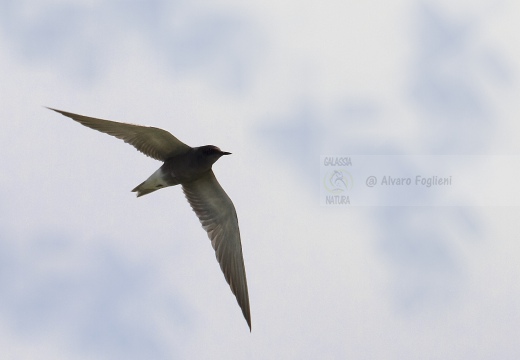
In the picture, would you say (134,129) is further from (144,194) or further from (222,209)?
(222,209)

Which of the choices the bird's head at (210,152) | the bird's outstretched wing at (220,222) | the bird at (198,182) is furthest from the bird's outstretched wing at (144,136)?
the bird's outstretched wing at (220,222)

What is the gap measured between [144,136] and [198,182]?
148cm

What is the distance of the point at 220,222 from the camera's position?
17531 mm

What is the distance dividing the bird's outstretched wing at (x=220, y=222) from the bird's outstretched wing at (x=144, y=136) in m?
0.86

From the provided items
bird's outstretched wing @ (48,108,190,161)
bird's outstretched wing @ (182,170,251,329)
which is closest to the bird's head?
bird's outstretched wing @ (48,108,190,161)

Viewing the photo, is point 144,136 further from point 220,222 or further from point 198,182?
point 220,222

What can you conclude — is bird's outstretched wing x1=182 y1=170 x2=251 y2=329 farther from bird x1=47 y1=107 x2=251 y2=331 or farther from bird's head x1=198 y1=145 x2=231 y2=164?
bird's head x1=198 y1=145 x2=231 y2=164

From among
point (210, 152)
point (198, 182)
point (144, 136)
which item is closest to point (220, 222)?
point (198, 182)

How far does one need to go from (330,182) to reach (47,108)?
26.1 ft

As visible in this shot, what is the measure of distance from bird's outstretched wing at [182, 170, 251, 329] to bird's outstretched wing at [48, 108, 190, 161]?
0.86 m

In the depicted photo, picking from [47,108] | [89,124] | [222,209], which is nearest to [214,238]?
[222,209]

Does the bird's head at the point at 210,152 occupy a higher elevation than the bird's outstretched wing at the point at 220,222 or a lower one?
higher

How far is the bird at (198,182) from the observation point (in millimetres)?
16141

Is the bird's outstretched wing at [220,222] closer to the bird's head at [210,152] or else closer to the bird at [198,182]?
the bird at [198,182]
